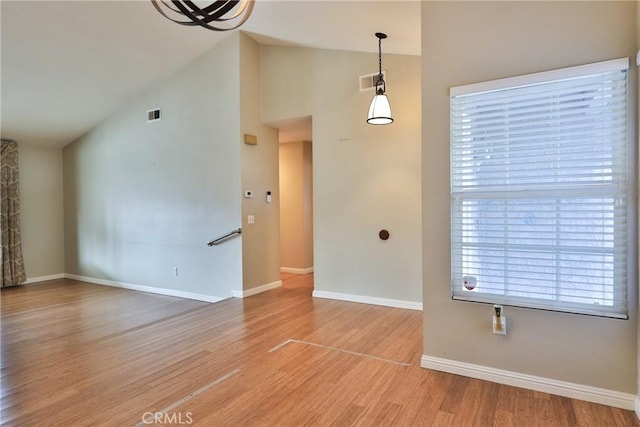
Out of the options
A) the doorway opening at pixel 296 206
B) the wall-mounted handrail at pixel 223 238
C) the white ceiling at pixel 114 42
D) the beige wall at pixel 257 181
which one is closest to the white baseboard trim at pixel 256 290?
the beige wall at pixel 257 181

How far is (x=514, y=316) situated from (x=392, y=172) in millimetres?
2324

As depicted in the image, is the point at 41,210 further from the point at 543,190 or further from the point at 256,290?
the point at 543,190

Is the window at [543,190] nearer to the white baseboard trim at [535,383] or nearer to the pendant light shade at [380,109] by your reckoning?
the white baseboard trim at [535,383]

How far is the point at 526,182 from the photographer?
237 cm

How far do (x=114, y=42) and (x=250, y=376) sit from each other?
14.7 ft

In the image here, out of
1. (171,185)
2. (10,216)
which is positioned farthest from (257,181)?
(10,216)

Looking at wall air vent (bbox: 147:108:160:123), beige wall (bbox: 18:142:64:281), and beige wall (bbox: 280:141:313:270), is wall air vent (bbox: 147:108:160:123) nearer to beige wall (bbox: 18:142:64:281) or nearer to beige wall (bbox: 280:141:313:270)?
beige wall (bbox: 280:141:313:270)

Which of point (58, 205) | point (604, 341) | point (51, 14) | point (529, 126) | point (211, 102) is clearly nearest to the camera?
point (604, 341)

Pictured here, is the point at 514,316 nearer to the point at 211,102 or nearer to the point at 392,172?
the point at 392,172

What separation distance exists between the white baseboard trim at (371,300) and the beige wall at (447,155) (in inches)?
62.4

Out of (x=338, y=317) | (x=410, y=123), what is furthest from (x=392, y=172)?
(x=338, y=317)

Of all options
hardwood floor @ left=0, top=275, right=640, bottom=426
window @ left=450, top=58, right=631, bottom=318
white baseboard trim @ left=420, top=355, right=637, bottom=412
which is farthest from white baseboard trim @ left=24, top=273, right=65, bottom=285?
window @ left=450, top=58, right=631, bottom=318

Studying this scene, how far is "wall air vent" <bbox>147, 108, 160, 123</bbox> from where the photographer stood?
576cm

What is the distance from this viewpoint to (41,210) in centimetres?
707
